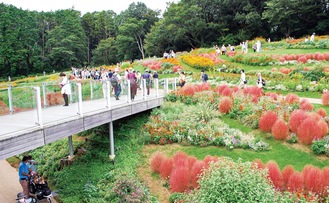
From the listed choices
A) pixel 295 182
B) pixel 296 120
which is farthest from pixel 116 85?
pixel 295 182

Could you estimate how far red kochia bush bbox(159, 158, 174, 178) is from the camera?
10734 mm

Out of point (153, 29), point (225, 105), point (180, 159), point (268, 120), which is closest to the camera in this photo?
point (180, 159)

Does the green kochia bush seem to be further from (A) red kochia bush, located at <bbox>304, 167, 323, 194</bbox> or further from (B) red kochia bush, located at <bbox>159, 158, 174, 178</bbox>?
(B) red kochia bush, located at <bbox>159, 158, 174, 178</bbox>

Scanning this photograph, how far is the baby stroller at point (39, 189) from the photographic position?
401 inches

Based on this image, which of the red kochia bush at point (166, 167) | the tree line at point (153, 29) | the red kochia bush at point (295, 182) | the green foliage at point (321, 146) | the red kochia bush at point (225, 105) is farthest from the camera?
the tree line at point (153, 29)

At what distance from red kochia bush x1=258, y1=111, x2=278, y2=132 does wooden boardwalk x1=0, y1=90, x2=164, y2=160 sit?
6120 millimetres

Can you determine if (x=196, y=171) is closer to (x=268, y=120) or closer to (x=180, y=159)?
(x=180, y=159)

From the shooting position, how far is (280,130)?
11.5 metres

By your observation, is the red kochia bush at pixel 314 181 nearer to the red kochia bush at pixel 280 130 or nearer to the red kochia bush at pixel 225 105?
the red kochia bush at pixel 280 130

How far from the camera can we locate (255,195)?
6613 mm

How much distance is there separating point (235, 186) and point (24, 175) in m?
7.21

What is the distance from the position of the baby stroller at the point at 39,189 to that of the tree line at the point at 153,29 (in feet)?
133

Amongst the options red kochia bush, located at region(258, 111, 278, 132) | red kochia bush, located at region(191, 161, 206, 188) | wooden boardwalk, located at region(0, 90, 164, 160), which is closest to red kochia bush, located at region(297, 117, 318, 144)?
red kochia bush, located at region(258, 111, 278, 132)

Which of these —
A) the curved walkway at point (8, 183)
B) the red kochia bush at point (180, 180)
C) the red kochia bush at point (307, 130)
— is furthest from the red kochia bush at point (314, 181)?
the curved walkway at point (8, 183)
